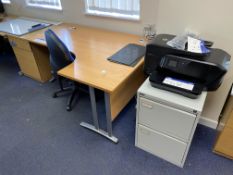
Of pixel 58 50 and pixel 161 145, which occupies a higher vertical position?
pixel 58 50

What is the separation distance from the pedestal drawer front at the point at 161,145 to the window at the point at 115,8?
54.2 inches

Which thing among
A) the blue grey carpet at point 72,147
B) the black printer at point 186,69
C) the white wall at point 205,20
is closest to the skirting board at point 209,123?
the blue grey carpet at point 72,147

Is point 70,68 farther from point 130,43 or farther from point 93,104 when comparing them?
point 130,43

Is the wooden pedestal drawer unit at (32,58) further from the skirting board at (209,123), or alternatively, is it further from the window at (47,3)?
the skirting board at (209,123)

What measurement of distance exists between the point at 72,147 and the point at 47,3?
93.7 inches

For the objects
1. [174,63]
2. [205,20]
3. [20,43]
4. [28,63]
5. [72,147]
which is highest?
[205,20]

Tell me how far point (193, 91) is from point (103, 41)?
1.27 metres

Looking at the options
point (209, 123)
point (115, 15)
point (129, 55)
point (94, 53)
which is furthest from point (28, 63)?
point (209, 123)

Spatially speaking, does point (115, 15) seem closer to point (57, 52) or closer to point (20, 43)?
point (57, 52)

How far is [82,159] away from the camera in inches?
65.2

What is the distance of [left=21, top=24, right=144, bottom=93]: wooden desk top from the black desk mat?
5 centimetres

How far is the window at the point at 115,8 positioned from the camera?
6.93 ft

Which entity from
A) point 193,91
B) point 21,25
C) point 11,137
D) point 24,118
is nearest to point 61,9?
point 21,25

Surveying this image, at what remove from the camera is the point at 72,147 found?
1.76 metres
